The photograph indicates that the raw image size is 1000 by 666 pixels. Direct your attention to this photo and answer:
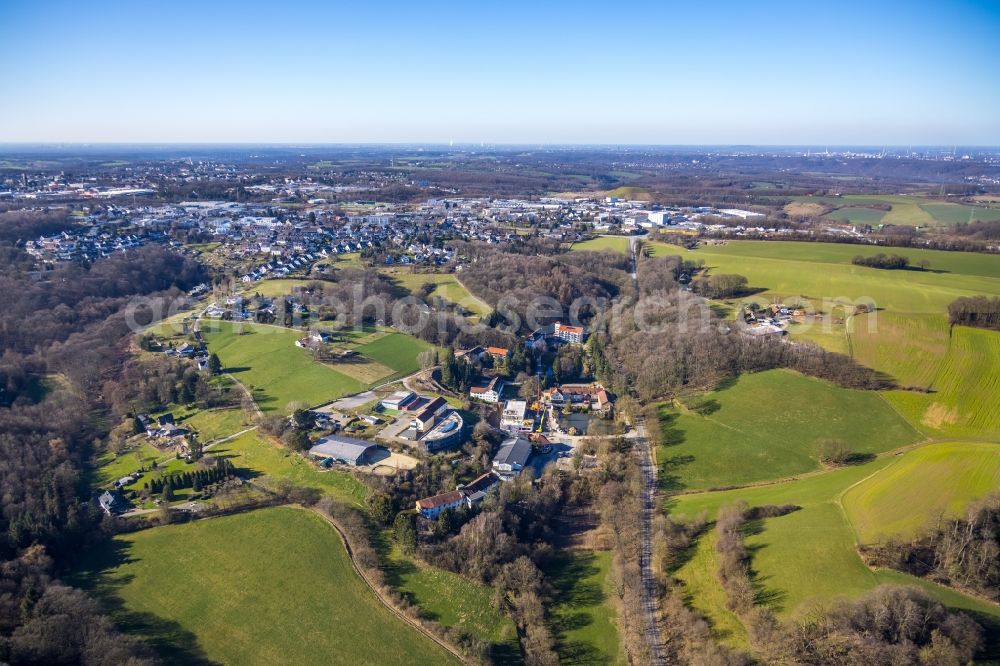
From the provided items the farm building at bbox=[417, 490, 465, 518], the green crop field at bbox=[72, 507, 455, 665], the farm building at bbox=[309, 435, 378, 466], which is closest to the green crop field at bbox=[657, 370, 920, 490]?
the farm building at bbox=[417, 490, 465, 518]

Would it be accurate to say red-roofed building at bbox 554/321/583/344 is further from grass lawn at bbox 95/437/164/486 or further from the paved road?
grass lawn at bbox 95/437/164/486

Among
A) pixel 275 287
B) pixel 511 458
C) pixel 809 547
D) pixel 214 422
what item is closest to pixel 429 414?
pixel 511 458

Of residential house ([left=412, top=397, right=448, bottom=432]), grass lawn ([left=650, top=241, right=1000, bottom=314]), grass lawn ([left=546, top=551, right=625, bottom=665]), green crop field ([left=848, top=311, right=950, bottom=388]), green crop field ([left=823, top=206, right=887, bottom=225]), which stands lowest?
grass lawn ([left=546, top=551, right=625, bottom=665])

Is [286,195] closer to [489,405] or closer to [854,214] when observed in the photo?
[489,405]

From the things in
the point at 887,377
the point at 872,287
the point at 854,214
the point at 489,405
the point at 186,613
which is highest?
the point at 854,214

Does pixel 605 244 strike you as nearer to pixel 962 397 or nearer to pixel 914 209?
pixel 962 397

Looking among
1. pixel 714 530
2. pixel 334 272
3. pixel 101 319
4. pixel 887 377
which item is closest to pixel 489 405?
pixel 714 530
